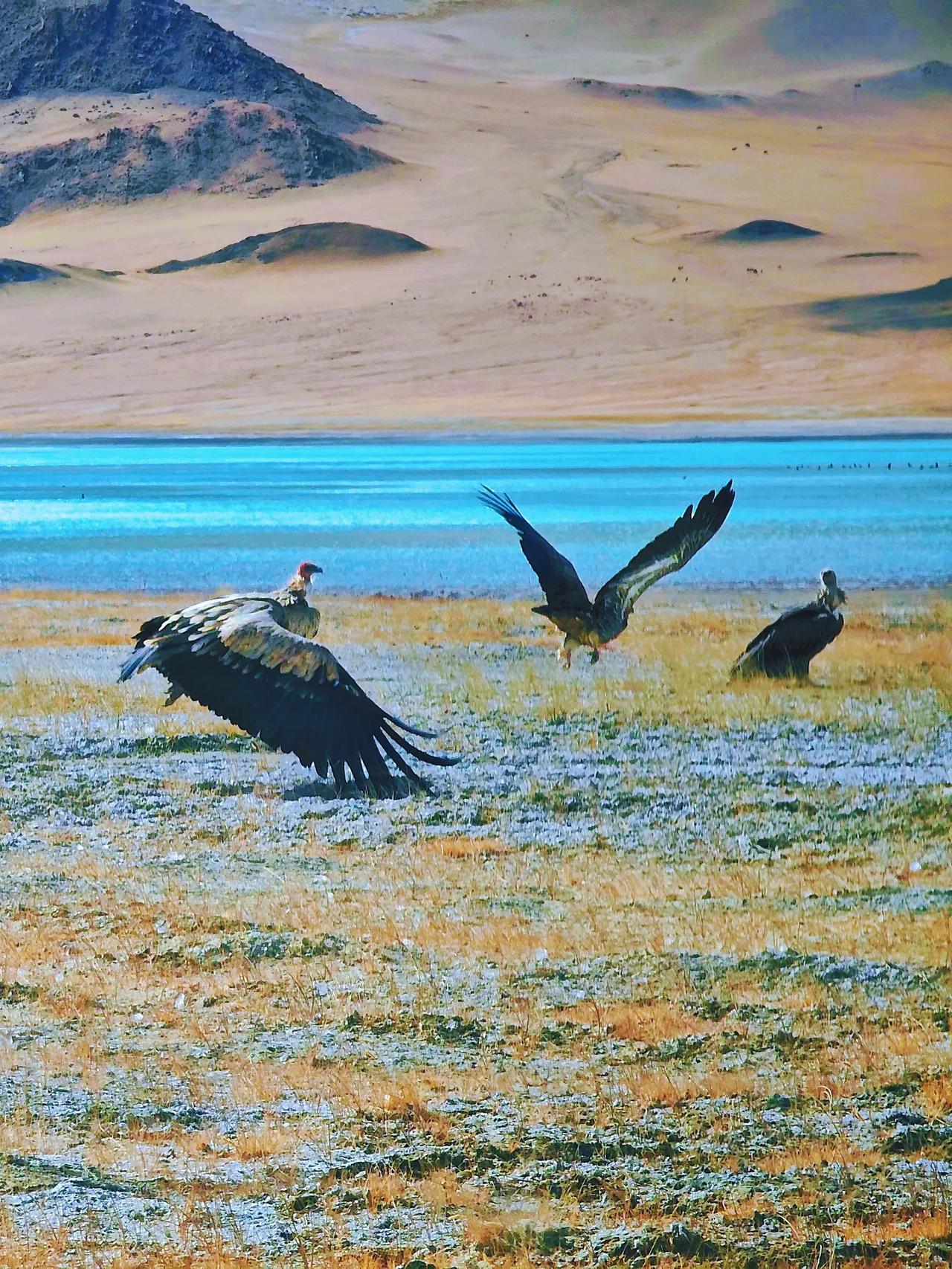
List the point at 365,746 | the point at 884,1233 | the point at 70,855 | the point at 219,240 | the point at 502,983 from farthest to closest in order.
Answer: the point at 219,240 < the point at 70,855 < the point at 365,746 < the point at 502,983 < the point at 884,1233

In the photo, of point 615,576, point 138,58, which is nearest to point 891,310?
point 138,58

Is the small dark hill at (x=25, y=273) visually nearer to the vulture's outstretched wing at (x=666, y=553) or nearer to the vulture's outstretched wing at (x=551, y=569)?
the vulture's outstretched wing at (x=551, y=569)

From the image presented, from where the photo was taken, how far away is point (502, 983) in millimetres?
6102

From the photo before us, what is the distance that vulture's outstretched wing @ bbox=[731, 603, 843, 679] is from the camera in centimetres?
1259

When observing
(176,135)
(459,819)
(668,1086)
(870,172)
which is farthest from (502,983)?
(176,135)

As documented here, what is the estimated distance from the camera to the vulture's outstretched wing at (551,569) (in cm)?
1150

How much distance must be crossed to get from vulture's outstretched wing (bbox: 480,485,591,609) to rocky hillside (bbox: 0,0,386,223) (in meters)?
131

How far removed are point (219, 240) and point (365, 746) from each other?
122331 mm

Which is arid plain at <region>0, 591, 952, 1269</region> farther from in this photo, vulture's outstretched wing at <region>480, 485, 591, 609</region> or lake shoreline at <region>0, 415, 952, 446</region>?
lake shoreline at <region>0, 415, 952, 446</region>

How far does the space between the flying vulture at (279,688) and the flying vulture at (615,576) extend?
3300 mm

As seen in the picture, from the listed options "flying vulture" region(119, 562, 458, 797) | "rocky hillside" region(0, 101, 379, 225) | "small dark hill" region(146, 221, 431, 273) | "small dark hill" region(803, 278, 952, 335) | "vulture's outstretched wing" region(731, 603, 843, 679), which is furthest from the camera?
"rocky hillside" region(0, 101, 379, 225)

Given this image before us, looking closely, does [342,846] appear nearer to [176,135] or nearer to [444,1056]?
[444,1056]

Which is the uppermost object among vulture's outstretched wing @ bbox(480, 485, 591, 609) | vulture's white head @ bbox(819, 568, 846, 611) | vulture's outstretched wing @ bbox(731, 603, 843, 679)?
vulture's outstretched wing @ bbox(480, 485, 591, 609)

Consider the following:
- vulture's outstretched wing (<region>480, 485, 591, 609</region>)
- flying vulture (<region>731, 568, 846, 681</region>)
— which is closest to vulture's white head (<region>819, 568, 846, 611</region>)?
flying vulture (<region>731, 568, 846, 681</region>)
